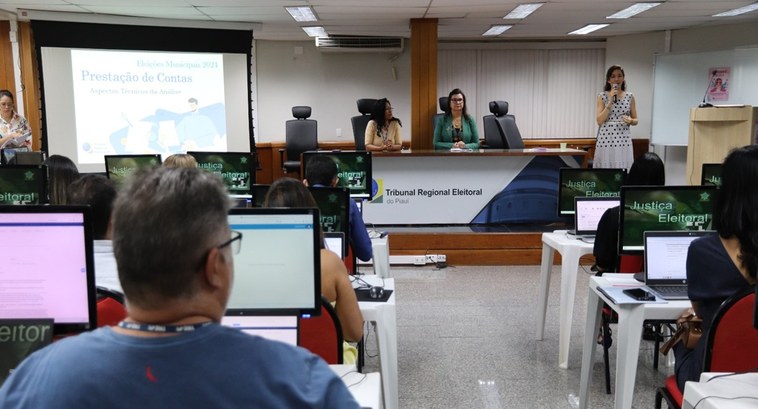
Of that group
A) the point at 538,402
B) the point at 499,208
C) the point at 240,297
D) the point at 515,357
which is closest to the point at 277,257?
the point at 240,297

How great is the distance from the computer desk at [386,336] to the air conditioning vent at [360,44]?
799cm

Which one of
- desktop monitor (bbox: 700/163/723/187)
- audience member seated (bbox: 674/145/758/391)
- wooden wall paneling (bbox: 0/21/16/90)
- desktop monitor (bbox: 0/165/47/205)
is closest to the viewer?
audience member seated (bbox: 674/145/758/391)

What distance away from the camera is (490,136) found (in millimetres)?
8500

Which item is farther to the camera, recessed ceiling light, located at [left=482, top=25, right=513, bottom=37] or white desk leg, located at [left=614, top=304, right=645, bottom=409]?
recessed ceiling light, located at [left=482, top=25, right=513, bottom=37]

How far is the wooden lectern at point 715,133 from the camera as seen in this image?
22.8 feet

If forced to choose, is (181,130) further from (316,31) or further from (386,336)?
(386,336)

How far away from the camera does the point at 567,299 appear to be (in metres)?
3.64

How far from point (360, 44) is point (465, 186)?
4.77m

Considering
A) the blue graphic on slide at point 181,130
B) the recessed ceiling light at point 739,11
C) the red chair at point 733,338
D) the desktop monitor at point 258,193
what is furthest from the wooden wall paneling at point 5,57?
the recessed ceiling light at point 739,11

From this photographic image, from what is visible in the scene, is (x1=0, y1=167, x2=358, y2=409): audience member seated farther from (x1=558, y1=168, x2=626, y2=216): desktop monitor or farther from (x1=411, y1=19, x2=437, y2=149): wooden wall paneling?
(x1=411, y1=19, x2=437, y2=149): wooden wall paneling

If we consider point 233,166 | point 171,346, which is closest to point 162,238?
point 171,346

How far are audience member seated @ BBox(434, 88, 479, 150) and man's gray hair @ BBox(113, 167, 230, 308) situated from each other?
591cm

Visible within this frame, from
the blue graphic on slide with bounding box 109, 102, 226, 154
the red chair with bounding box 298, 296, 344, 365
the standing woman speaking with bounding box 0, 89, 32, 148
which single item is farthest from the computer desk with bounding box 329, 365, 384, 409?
the blue graphic on slide with bounding box 109, 102, 226, 154

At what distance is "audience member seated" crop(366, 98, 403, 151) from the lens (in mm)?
6590
